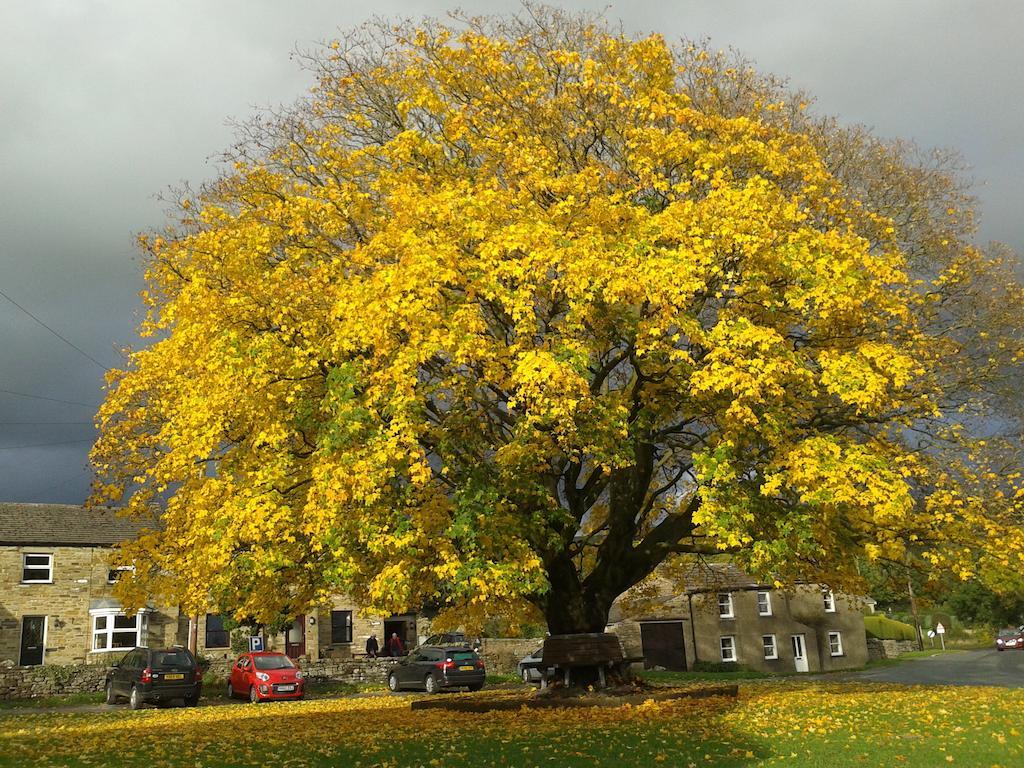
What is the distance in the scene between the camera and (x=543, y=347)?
49.2 feet

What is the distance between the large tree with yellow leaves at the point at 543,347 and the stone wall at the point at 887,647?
39873mm

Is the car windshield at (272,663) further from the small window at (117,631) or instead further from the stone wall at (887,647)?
the stone wall at (887,647)

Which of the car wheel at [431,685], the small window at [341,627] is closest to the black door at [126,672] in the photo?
the car wheel at [431,685]

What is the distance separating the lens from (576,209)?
1692cm

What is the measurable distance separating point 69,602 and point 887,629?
56074mm

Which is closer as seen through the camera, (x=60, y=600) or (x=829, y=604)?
(x=60, y=600)

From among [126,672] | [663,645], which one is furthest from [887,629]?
[126,672]

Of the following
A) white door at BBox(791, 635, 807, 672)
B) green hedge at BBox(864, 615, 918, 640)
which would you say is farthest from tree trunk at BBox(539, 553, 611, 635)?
green hedge at BBox(864, 615, 918, 640)

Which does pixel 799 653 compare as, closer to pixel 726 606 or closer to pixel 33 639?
pixel 726 606

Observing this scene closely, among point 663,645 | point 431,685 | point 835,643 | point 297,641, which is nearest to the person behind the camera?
point 431,685

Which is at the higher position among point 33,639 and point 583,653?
point 583,653

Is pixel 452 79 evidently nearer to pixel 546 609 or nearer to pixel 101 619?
pixel 546 609

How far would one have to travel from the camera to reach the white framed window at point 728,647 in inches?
1866

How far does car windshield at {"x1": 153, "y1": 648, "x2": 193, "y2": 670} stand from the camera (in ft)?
93.5
